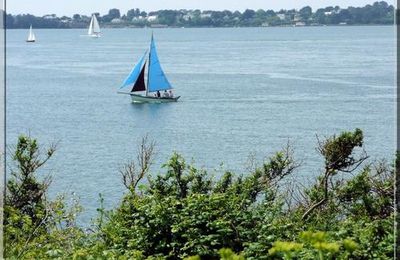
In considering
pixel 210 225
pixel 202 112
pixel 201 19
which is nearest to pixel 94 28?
pixel 201 19

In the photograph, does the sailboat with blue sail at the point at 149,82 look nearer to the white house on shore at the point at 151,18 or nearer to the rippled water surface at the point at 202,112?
the rippled water surface at the point at 202,112

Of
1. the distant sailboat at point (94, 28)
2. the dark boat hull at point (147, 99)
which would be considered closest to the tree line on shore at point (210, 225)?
the dark boat hull at point (147, 99)

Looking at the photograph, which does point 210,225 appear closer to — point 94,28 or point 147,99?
point 147,99

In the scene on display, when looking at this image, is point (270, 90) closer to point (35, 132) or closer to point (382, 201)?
point (35, 132)

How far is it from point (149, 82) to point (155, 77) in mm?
A: 751

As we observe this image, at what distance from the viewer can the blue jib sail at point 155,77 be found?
46250 millimetres

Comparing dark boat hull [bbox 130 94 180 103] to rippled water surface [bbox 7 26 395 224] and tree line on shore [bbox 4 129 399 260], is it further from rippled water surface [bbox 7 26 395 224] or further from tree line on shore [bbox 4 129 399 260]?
tree line on shore [bbox 4 129 399 260]

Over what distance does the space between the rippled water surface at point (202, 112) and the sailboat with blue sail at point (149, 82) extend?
0.80 metres

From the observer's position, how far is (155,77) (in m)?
46.3

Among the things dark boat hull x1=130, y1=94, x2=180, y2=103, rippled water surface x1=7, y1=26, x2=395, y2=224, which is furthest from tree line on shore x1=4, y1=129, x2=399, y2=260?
dark boat hull x1=130, y1=94, x2=180, y2=103

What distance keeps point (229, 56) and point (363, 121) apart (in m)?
41.8

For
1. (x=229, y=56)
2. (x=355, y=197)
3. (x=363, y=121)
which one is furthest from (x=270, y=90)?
(x=355, y=197)

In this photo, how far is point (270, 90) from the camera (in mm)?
45000

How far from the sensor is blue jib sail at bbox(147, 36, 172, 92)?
46.2 metres
